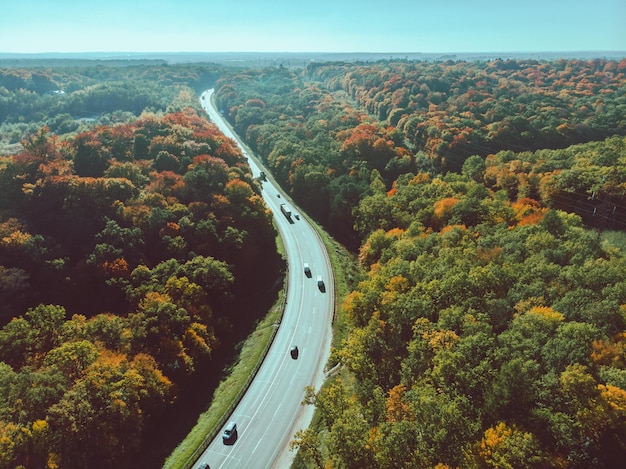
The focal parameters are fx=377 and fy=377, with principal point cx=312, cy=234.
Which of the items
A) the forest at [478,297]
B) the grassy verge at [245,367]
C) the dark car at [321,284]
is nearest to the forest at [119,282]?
the grassy verge at [245,367]

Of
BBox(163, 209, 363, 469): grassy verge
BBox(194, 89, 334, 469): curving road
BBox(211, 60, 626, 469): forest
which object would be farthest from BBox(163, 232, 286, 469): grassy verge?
BBox(211, 60, 626, 469): forest

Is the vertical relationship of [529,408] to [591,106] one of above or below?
below

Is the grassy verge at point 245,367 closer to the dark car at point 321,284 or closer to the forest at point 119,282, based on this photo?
the dark car at point 321,284

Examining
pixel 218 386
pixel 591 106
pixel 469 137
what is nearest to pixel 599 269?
Answer: pixel 218 386

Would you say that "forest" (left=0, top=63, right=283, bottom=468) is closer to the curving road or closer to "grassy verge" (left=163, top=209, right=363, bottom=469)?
"grassy verge" (left=163, top=209, right=363, bottom=469)

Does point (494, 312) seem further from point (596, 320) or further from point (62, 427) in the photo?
point (62, 427)

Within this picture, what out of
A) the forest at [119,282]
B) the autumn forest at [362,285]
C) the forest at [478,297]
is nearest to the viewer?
the forest at [478,297]

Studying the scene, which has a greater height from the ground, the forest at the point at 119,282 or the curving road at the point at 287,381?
the forest at the point at 119,282
